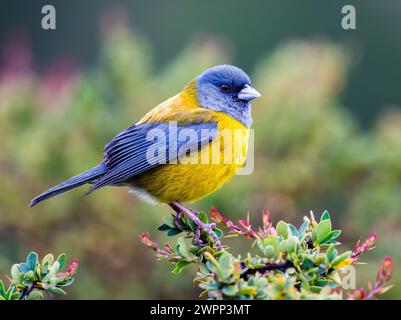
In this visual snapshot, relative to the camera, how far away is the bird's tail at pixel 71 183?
136 inches

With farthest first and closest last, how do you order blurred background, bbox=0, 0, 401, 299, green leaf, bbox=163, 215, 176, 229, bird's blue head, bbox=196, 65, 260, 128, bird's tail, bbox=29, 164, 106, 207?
blurred background, bbox=0, 0, 401, 299 < bird's blue head, bbox=196, 65, 260, 128 < bird's tail, bbox=29, 164, 106, 207 < green leaf, bbox=163, 215, 176, 229

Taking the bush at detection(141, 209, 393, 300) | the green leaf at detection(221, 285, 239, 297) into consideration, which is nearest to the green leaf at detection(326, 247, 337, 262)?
the bush at detection(141, 209, 393, 300)

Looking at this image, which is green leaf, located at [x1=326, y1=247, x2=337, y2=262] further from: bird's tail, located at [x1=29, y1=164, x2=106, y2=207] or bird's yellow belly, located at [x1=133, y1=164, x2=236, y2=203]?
bird's tail, located at [x1=29, y1=164, x2=106, y2=207]

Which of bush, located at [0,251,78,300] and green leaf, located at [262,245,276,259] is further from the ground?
green leaf, located at [262,245,276,259]

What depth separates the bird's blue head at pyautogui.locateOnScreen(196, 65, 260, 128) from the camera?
12.7 feet

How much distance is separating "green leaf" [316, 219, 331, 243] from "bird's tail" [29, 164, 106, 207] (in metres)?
1.57

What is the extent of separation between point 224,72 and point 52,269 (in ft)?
6.42

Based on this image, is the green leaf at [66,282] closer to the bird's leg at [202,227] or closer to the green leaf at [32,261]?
the green leaf at [32,261]

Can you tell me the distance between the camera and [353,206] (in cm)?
527

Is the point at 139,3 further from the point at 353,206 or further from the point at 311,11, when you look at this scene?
the point at 353,206

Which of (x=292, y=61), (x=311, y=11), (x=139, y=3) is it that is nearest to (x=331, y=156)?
(x=292, y=61)

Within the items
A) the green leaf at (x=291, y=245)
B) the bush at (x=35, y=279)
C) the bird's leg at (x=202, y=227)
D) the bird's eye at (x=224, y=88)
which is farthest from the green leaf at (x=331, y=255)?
the bird's eye at (x=224, y=88)

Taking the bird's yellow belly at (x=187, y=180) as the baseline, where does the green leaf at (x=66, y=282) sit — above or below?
below

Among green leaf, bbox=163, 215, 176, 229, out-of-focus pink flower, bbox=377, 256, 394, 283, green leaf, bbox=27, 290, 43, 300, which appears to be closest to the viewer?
out-of-focus pink flower, bbox=377, 256, 394, 283
